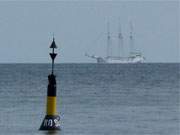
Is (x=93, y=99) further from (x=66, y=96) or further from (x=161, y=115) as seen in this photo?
(x=161, y=115)

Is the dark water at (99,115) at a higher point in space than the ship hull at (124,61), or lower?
lower

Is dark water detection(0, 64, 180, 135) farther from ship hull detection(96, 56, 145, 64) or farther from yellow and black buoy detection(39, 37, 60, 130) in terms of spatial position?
ship hull detection(96, 56, 145, 64)

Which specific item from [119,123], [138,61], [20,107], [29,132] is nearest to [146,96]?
[20,107]

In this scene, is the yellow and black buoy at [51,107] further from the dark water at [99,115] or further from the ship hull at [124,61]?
the ship hull at [124,61]

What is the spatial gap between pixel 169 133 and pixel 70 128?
3185mm

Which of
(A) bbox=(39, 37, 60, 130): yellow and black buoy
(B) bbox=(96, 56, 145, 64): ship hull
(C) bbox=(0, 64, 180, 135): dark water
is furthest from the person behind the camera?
(B) bbox=(96, 56, 145, 64): ship hull

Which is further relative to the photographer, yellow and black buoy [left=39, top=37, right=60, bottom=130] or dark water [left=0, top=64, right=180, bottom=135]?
→ dark water [left=0, top=64, right=180, bottom=135]

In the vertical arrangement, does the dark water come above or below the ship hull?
below

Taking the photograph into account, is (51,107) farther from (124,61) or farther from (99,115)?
(124,61)

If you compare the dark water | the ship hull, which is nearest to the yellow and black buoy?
the dark water

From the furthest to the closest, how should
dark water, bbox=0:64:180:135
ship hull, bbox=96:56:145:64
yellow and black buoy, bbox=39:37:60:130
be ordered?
1. ship hull, bbox=96:56:145:64
2. dark water, bbox=0:64:180:135
3. yellow and black buoy, bbox=39:37:60:130

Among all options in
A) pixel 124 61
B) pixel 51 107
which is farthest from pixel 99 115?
pixel 124 61

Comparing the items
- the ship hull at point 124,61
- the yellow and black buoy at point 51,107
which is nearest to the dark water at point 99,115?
the yellow and black buoy at point 51,107

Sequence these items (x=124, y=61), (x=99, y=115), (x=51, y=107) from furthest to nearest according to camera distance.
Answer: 1. (x=124, y=61)
2. (x=99, y=115)
3. (x=51, y=107)
